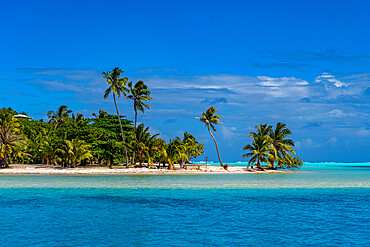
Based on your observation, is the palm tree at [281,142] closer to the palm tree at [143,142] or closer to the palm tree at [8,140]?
the palm tree at [143,142]

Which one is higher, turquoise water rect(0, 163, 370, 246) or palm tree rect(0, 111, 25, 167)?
palm tree rect(0, 111, 25, 167)

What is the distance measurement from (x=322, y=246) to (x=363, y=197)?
1927 cm

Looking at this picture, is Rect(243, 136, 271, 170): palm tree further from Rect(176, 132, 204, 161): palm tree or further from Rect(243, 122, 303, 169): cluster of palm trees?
Rect(176, 132, 204, 161): palm tree

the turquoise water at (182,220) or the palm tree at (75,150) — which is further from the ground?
the palm tree at (75,150)

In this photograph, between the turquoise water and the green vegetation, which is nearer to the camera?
the turquoise water

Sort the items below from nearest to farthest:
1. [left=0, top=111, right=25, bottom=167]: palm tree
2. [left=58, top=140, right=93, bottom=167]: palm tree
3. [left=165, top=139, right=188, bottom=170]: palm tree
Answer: [left=0, top=111, right=25, bottom=167]: palm tree → [left=58, top=140, right=93, bottom=167]: palm tree → [left=165, top=139, right=188, bottom=170]: palm tree

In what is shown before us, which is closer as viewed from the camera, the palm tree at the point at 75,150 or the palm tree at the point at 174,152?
the palm tree at the point at 75,150

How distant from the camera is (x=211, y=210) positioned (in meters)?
24.2

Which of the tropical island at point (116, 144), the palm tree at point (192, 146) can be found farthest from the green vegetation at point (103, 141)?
the palm tree at point (192, 146)

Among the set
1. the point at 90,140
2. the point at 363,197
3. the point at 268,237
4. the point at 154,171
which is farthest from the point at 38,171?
the point at 268,237

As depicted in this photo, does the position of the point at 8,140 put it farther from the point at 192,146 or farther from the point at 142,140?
the point at 192,146

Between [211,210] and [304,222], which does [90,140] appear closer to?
[211,210]

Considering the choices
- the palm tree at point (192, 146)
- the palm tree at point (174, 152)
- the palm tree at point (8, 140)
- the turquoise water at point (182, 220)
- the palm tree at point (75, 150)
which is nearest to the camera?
the turquoise water at point (182, 220)

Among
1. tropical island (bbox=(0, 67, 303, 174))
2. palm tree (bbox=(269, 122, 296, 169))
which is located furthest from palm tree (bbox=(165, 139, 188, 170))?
palm tree (bbox=(269, 122, 296, 169))
